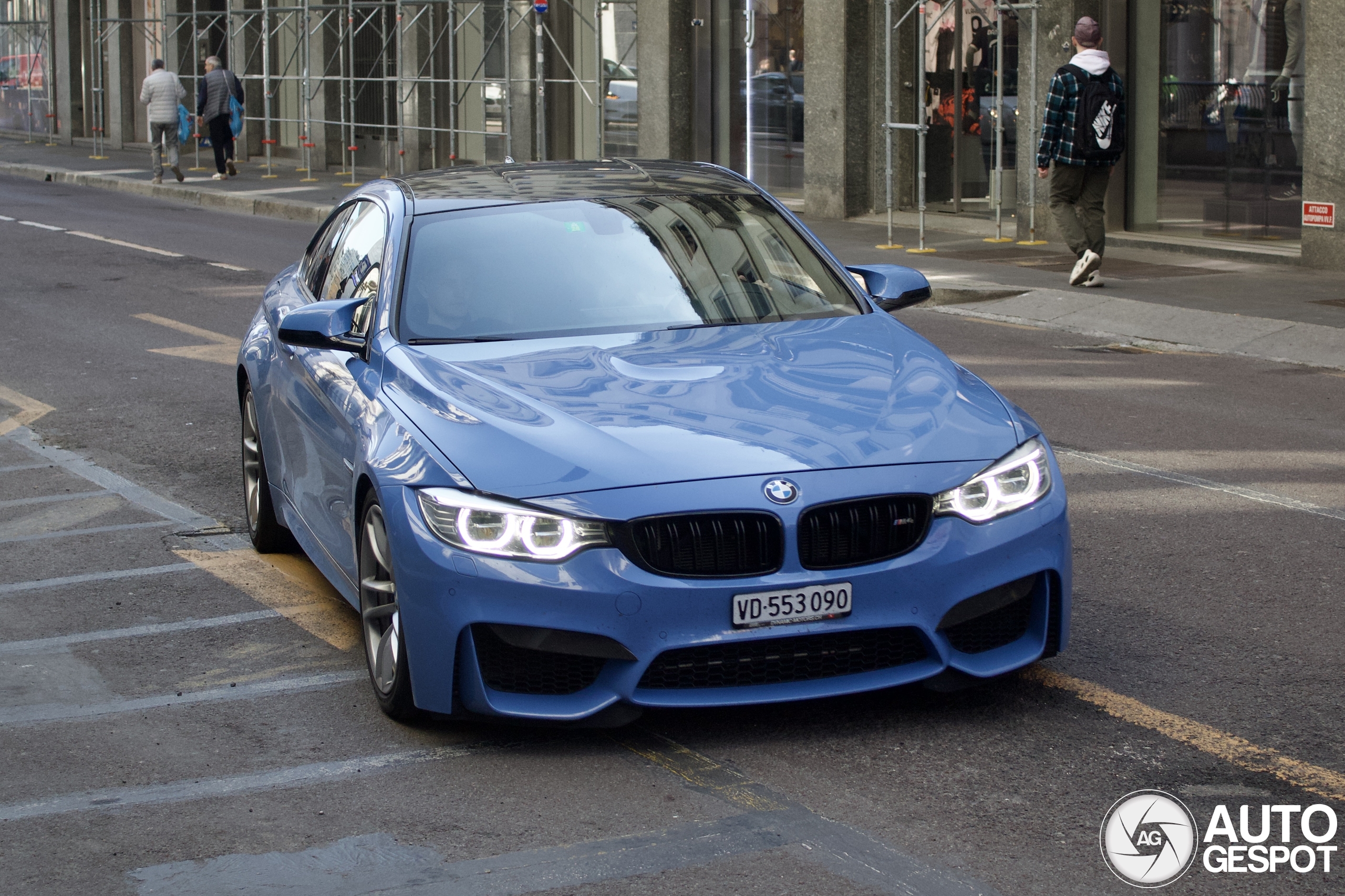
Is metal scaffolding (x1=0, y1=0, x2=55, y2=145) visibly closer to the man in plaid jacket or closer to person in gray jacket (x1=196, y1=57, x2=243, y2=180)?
person in gray jacket (x1=196, y1=57, x2=243, y2=180)

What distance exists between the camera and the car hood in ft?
14.5

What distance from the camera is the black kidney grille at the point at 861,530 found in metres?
4.35

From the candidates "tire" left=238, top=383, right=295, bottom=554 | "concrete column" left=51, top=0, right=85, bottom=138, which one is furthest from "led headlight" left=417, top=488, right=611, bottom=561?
"concrete column" left=51, top=0, right=85, bottom=138

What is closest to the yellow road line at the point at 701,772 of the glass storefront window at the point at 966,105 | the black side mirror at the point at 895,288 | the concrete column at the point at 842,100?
the black side mirror at the point at 895,288

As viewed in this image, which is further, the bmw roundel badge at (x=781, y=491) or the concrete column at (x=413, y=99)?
the concrete column at (x=413, y=99)

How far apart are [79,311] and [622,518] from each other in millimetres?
11406

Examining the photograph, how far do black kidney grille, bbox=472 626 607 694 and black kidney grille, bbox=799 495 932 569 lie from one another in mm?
618

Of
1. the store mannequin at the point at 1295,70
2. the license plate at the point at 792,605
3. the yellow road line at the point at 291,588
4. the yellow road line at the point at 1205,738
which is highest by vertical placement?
the store mannequin at the point at 1295,70

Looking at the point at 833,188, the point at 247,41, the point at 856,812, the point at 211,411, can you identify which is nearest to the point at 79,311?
the point at 211,411

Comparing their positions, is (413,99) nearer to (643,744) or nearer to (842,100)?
(842,100)

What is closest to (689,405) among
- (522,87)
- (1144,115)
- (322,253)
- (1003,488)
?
(1003,488)

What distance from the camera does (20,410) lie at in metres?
10.2

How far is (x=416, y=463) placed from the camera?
4.58 metres

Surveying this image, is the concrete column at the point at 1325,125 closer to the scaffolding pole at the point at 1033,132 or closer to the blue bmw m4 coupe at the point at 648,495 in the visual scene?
the scaffolding pole at the point at 1033,132
